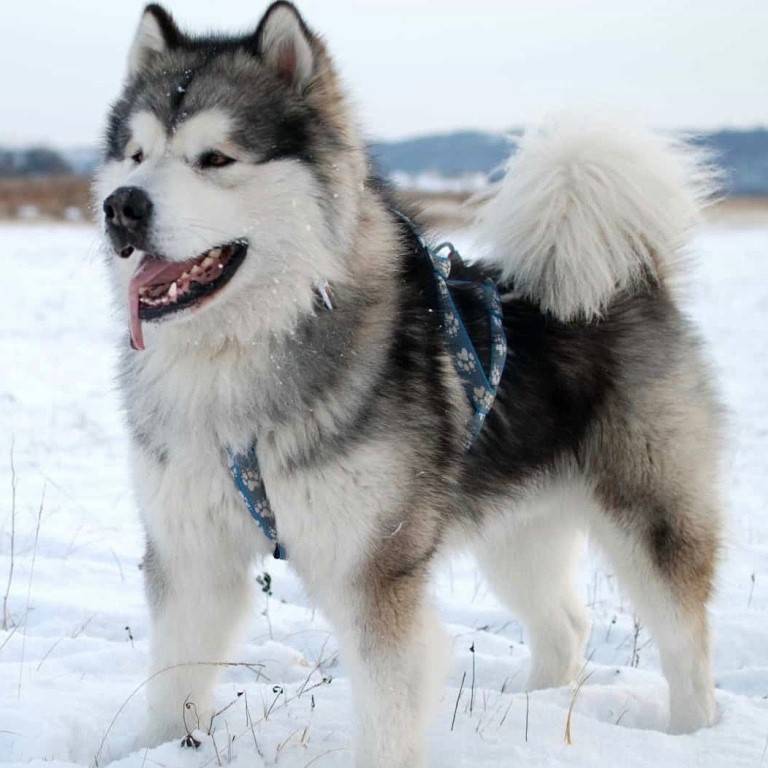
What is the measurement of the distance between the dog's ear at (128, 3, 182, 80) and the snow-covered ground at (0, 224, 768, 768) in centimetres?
56

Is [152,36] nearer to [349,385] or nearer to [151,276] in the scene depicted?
[151,276]

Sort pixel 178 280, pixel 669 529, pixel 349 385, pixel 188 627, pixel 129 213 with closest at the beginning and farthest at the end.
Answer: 1. pixel 129 213
2. pixel 178 280
3. pixel 349 385
4. pixel 188 627
5. pixel 669 529

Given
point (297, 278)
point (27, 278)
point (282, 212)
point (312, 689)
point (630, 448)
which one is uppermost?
point (282, 212)

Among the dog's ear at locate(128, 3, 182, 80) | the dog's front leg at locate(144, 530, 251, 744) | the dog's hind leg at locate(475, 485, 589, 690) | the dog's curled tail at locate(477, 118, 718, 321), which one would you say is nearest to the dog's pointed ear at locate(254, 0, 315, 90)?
the dog's ear at locate(128, 3, 182, 80)

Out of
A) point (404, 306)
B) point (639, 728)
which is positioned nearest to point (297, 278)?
point (404, 306)

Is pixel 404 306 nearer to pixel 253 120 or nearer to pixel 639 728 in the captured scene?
pixel 253 120

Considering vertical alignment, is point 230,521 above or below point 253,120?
below

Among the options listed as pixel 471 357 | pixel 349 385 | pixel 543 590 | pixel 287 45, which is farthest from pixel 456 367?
pixel 543 590

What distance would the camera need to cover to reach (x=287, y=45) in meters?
2.69

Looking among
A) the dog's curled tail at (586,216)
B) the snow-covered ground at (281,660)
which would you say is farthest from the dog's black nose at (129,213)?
the dog's curled tail at (586,216)

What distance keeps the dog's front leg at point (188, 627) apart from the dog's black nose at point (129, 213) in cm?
87

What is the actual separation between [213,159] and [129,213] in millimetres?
286

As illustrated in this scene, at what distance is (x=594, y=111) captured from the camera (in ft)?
11.4

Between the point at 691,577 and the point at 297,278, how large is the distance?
1.65 metres
